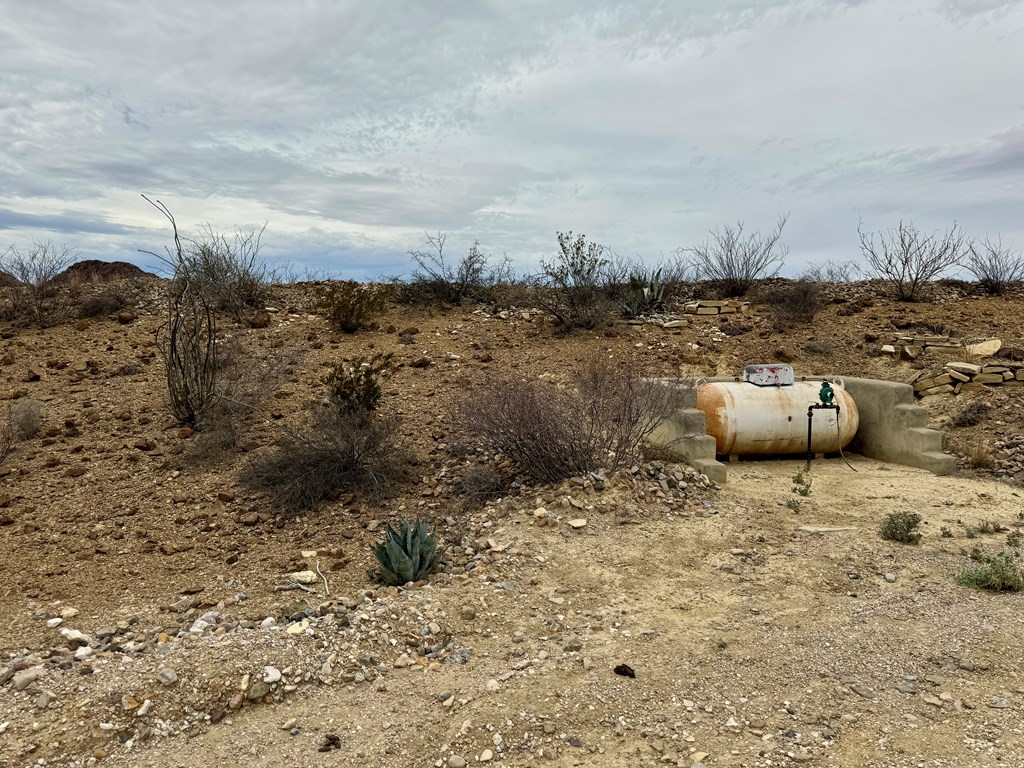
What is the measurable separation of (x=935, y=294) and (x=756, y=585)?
13.2 m

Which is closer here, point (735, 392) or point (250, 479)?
point (250, 479)

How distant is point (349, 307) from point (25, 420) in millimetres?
5630

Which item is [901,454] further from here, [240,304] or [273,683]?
[240,304]

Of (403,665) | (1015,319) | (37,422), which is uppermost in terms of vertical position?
(1015,319)

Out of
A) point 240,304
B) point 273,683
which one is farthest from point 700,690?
point 240,304

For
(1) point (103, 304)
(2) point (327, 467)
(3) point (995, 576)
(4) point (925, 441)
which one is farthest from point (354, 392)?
(1) point (103, 304)

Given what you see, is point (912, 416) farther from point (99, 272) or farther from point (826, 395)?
point (99, 272)

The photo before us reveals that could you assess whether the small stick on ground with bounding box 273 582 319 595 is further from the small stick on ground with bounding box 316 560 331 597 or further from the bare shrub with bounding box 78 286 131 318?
the bare shrub with bounding box 78 286 131 318

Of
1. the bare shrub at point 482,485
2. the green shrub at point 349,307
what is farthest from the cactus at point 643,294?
the bare shrub at point 482,485

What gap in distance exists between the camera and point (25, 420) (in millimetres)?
7676

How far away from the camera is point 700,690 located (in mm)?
3393

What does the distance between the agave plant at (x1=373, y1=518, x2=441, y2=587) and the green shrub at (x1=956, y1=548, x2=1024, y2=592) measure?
346 cm

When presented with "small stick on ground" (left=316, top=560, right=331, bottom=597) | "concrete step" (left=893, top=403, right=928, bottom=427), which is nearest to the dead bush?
"concrete step" (left=893, top=403, right=928, bottom=427)

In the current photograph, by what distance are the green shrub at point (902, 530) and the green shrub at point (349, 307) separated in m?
9.19
